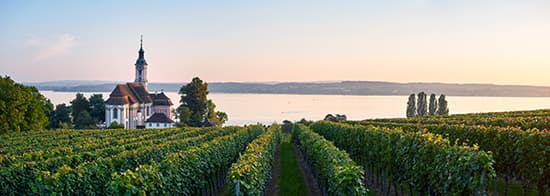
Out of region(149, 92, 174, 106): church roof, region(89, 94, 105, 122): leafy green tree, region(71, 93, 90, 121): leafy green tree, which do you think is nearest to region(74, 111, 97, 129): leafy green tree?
region(71, 93, 90, 121): leafy green tree

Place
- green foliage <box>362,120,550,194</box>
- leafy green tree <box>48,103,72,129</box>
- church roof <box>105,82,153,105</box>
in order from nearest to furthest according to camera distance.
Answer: green foliage <box>362,120,550,194</box>, leafy green tree <box>48,103,72,129</box>, church roof <box>105,82,153,105</box>

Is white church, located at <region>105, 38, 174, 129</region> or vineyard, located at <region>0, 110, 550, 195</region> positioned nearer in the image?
vineyard, located at <region>0, 110, 550, 195</region>

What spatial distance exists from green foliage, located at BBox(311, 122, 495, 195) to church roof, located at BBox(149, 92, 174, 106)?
70.0 meters

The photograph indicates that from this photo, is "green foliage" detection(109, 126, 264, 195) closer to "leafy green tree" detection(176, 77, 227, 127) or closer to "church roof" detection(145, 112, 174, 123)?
"leafy green tree" detection(176, 77, 227, 127)

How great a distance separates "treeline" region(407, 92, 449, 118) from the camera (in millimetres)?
74688

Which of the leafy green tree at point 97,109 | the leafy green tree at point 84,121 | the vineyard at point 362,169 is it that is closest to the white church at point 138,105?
the leafy green tree at point 84,121

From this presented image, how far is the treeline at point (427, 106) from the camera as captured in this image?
74688 millimetres

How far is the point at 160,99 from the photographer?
278ft

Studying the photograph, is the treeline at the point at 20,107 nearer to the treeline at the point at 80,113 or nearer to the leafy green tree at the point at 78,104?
the treeline at the point at 80,113

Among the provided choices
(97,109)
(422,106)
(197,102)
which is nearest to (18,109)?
(97,109)

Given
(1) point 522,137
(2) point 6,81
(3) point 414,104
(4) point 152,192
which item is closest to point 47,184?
(4) point 152,192

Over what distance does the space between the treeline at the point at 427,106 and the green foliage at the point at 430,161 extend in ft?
203

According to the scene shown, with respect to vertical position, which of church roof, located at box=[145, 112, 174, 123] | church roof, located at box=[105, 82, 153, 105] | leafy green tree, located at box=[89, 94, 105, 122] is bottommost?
church roof, located at box=[145, 112, 174, 123]

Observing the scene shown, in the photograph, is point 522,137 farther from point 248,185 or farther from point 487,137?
point 248,185
